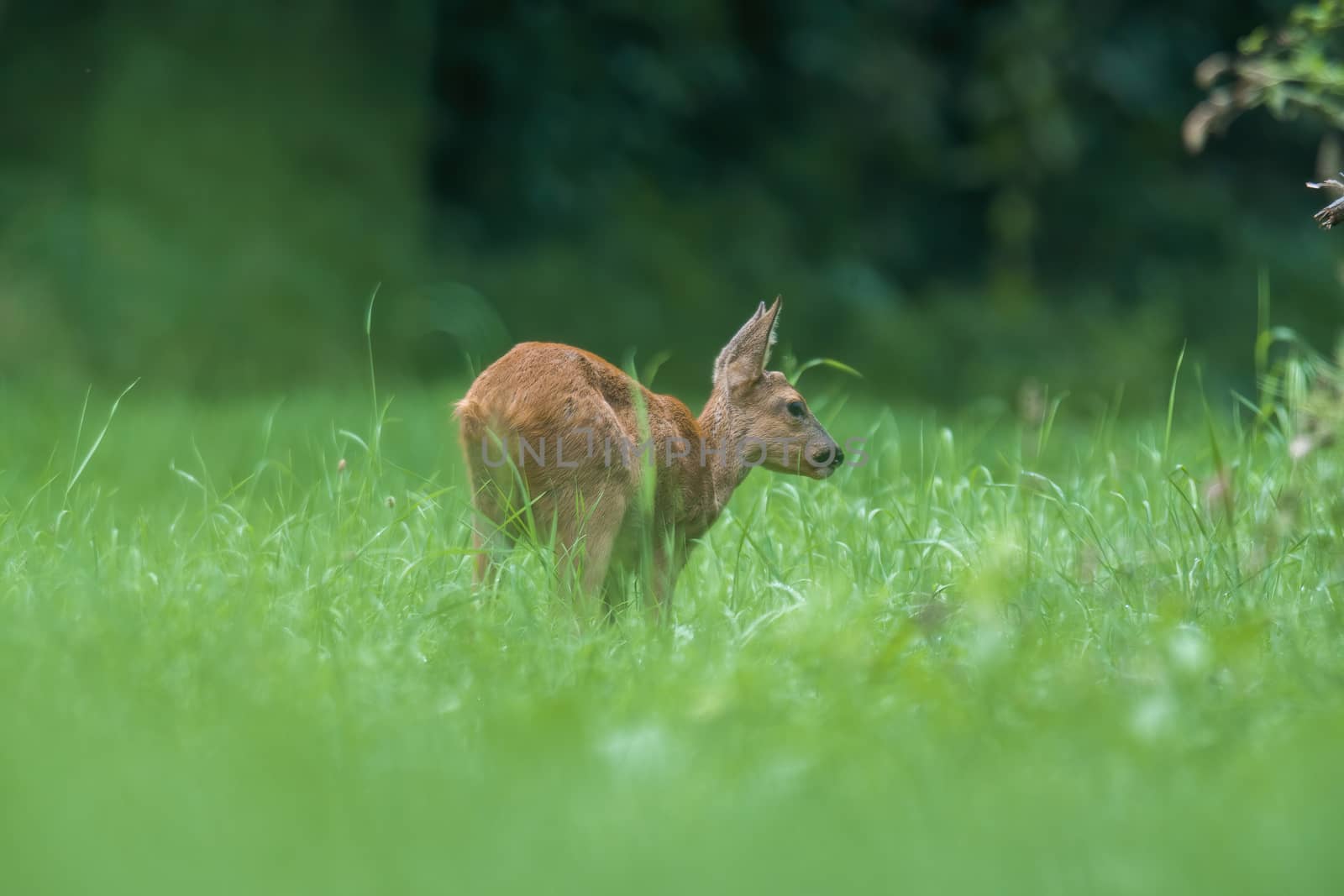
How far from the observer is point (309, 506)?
185 inches

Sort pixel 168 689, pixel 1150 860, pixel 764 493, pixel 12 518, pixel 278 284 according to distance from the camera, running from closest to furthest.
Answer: pixel 1150 860 → pixel 168 689 → pixel 12 518 → pixel 764 493 → pixel 278 284

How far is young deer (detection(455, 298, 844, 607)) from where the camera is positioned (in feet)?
11.7

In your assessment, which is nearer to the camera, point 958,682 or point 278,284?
point 958,682

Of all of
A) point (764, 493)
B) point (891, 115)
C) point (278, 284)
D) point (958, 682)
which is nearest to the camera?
point (958, 682)

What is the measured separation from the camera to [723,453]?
397 centimetres

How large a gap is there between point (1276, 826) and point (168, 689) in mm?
1957

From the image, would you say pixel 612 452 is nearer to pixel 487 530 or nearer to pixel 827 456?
pixel 487 530

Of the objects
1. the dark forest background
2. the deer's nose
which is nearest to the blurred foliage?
the deer's nose

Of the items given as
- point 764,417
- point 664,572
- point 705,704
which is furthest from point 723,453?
point 705,704

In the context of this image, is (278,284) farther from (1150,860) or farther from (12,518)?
(1150,860)

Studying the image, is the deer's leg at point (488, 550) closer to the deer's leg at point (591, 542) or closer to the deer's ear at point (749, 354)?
the deer's leg at point (591, 542)

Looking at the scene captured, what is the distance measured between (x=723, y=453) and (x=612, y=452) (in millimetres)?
495

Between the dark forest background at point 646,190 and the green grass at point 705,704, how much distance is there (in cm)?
622

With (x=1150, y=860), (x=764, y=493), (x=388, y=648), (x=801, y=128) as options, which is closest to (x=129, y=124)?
(x=801, y=128)
